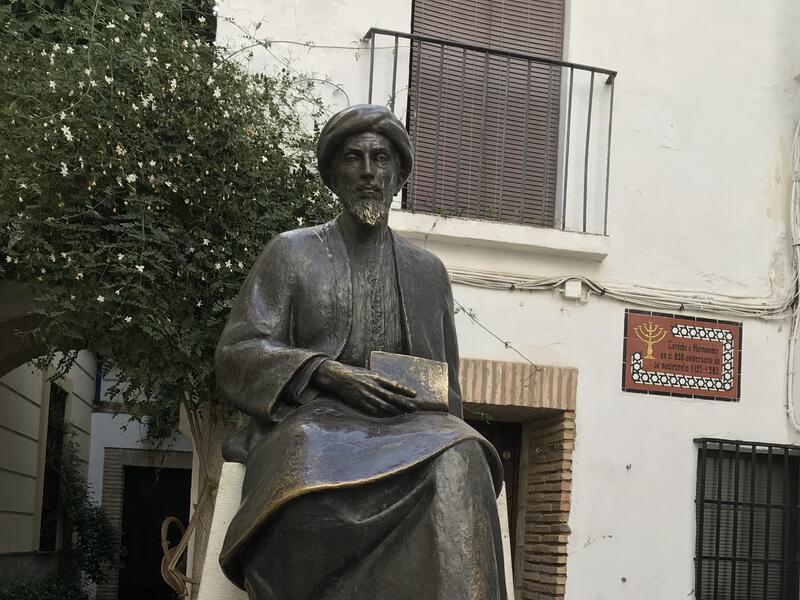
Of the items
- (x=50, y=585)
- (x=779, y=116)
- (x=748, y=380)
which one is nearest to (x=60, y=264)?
(x=748, y=380)

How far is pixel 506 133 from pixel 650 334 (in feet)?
5.41

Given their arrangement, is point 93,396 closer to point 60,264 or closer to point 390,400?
point 60,264

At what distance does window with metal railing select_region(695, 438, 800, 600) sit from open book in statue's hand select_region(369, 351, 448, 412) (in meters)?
4.80

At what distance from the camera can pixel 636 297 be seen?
24.7 feet

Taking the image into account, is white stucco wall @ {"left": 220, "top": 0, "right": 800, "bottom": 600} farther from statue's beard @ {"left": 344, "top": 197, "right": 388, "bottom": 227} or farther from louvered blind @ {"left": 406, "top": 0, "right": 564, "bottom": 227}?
statue's beard @ {"left": 344, "top": 197, "right": 388, "bottom": 227}

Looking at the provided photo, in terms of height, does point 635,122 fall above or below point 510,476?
above

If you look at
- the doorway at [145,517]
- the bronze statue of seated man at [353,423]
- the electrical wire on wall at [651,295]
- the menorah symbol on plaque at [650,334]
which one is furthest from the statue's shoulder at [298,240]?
the doorway at [145,517]

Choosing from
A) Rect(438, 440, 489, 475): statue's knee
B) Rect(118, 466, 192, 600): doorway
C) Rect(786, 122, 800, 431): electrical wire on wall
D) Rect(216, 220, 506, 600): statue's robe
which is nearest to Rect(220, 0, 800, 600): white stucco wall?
Rect(786, 122, 800, 431): electrical wire on wall

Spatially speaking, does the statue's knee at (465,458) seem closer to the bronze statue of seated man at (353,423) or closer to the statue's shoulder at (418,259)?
the bronze statue of seated man at (353,423)

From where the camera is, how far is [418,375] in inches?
124

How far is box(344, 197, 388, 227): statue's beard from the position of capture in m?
3.31

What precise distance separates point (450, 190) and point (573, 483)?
6.73ft

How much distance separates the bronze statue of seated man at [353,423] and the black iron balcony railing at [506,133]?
404 centimetres

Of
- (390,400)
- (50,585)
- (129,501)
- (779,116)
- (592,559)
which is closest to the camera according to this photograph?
(390,400)
